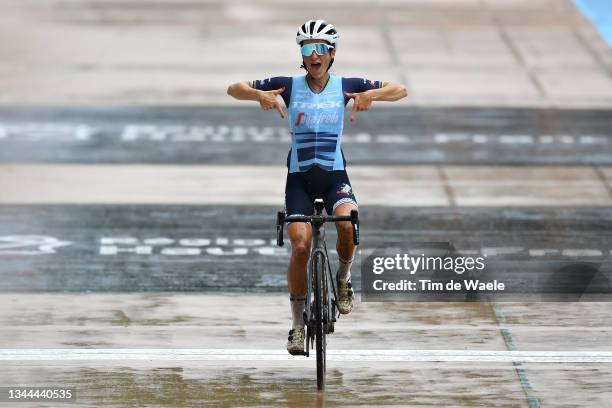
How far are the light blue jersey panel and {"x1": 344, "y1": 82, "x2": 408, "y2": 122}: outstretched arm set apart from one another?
0.47ft

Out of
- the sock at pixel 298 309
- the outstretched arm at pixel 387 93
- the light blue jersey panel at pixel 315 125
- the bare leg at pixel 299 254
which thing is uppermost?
the outstretched arm at pixel 387 93

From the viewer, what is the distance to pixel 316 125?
9633mm

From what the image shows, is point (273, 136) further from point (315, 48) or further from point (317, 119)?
point (315, 48)

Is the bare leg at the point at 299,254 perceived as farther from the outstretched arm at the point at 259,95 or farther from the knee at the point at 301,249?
the outstretched arm at the point at 259,95

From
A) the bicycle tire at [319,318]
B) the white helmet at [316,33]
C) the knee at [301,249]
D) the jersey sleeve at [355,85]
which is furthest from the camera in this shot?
the jersey sleeve at [355,85]

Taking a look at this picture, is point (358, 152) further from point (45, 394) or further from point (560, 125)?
point (45, 394)

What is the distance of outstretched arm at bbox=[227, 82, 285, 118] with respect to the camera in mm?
A: 9320

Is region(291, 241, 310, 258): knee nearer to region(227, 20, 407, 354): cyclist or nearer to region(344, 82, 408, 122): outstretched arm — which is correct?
region(227, 20, 407, 354): cyclist

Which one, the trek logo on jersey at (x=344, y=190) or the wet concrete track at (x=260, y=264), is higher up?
the trek logo on jersey at (x=344, y=190)

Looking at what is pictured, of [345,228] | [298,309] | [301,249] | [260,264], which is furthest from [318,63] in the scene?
[260,264]

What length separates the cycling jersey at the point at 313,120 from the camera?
9633 millimetres

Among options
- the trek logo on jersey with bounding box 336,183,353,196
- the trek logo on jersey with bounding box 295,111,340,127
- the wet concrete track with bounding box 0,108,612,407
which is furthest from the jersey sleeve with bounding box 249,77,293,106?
the wet concrete track with bounding box 0,108,612,407

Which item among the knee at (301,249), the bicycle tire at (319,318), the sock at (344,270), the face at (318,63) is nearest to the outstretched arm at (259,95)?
the face at (318,63)

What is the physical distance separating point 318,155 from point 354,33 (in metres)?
15.3
